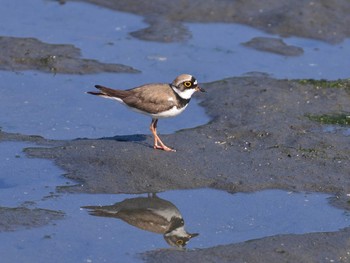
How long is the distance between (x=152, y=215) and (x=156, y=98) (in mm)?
2059

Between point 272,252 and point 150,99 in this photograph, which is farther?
point 150,99

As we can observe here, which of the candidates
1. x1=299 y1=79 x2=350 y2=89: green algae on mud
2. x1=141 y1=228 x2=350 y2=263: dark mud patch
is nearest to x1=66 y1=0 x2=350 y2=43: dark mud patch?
x1=299 y1=79 x2=350 y2=89: green algae on mud

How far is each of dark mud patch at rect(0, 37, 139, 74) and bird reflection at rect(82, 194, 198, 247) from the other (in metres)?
4.37

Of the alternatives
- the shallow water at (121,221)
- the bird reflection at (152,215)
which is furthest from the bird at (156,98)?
the bird reflection at (152,215)

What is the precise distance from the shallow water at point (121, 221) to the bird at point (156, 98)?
123cm

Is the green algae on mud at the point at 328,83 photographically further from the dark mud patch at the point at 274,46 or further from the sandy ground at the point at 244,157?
the dark mud patch at the point at 274,46

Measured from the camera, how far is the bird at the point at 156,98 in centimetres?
1159

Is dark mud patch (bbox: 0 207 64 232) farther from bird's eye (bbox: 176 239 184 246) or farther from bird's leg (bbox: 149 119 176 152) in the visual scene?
bird's leg (bbox: 149 119 176 152)

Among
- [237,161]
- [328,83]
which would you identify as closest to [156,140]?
[237,161]

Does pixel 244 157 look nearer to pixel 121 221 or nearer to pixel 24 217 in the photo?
pixel 121 221

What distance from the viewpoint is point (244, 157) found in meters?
11.3

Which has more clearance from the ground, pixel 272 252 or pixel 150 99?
pixel 150 99

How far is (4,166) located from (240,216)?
9.08 ft

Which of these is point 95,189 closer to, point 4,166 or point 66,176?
point 66,176
